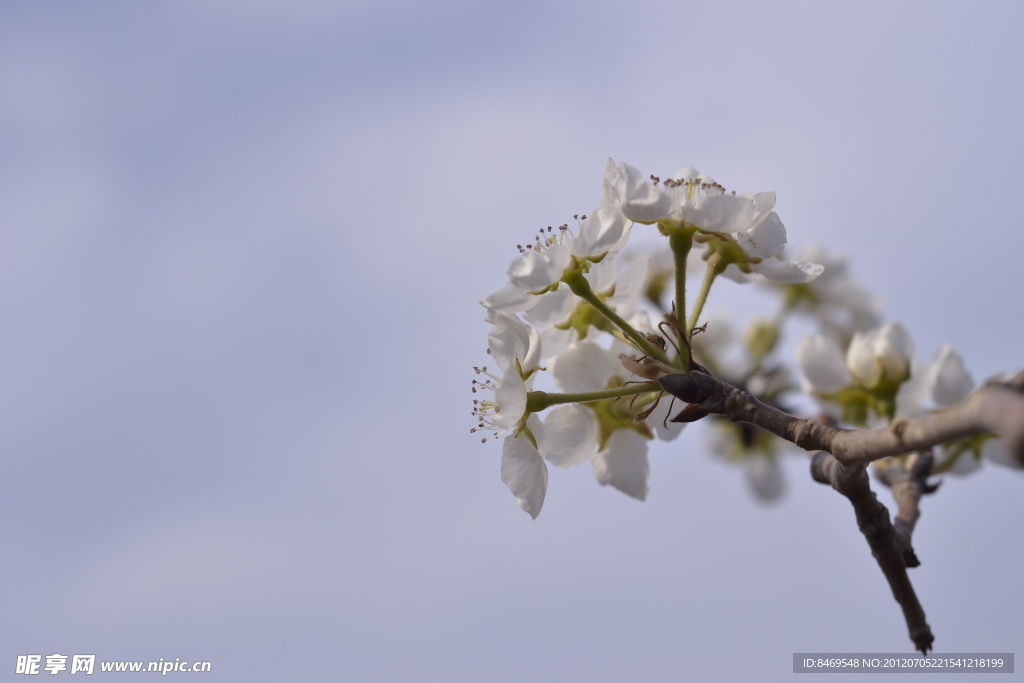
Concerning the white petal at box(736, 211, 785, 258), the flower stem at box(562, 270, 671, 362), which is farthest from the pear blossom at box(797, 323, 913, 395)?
the flower stem at box(562, 270, 671, 362)

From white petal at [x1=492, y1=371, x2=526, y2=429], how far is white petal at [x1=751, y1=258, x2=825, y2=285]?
0.70 metres

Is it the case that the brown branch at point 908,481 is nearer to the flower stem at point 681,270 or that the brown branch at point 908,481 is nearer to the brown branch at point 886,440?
the brown branch at point 886,440

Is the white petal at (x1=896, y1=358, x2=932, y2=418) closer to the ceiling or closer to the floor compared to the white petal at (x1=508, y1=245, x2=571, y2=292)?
closer to the ceiling

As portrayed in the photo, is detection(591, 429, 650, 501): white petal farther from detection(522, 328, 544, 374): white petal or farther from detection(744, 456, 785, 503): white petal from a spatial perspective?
detection(744, 456, 785, 503): white petal

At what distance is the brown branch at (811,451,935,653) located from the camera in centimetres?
163

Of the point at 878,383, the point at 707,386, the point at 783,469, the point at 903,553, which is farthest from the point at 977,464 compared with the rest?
the point at 783,469

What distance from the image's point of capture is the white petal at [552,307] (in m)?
2.14

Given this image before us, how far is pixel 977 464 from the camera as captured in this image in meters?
2.83

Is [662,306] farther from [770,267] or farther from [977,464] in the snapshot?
[770,267]

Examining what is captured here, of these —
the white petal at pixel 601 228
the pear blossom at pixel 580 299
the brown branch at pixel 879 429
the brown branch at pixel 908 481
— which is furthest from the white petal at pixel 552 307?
the brown branch at pixel 908 481

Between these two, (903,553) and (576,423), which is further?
(576,423)

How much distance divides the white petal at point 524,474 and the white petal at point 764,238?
2.35 ft

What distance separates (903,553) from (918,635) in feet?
0.61

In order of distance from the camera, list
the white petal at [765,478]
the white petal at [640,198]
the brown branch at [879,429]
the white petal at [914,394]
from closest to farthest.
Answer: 1. the brown branch at [879,429]
2. the white petal at [640,198]
3. the white petal at [914,394]
4. the white petal at [765,478]
